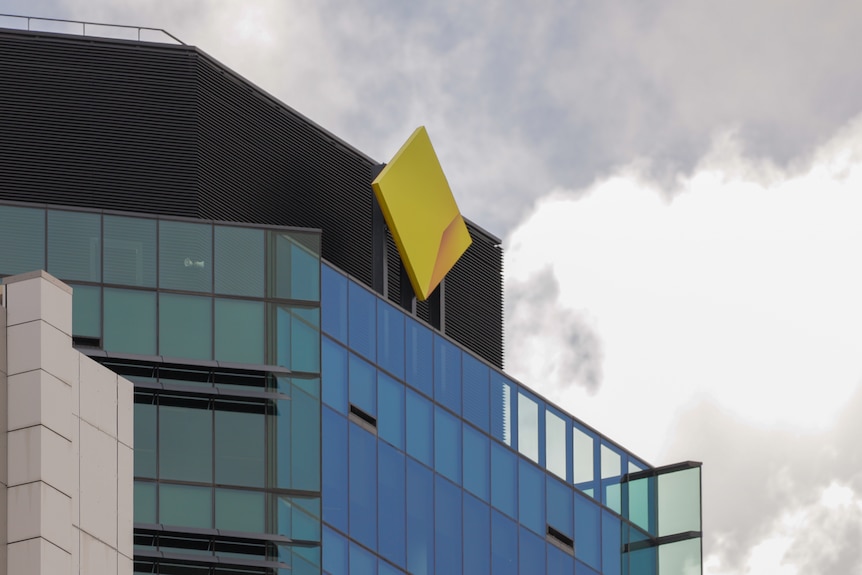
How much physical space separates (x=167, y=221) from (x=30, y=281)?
18.1 m

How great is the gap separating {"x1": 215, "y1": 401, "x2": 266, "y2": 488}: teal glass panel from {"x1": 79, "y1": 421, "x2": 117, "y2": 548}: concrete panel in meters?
15.6

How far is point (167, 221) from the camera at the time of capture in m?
58.2

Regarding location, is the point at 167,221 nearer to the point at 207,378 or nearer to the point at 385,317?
the point at 207,378

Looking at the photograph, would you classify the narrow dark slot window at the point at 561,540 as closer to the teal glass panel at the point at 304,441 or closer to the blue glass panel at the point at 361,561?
the blue glass panel at the point at 361,561

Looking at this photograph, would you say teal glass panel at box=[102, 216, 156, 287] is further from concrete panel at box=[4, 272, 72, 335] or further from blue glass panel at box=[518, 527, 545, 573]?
blue glass panel at box=[518, 527, 545, 573]

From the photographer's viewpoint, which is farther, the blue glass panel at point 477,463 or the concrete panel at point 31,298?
the blue glass panel at point 477,463

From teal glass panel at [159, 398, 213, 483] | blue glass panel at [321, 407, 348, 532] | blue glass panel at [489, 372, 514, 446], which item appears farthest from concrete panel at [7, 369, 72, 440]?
blue glass panel at [489, 372, 514, 446]

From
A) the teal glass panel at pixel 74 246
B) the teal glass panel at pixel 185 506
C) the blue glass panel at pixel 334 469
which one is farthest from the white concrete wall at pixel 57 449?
the blue glass panel at pixel 334 469

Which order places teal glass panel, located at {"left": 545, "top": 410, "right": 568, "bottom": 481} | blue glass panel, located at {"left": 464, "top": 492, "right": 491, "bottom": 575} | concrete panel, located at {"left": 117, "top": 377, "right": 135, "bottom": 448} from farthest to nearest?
1. teal glass panel, located at {"left": 545, "top": 410, "right": 568, "bottom": 481}
2. blue glass panel, located at {"left": 464, "top": 492, "right": 491, "bottom": 575}
3. concrete panel, located at {"left": 117, "top": 377, "right": 135, "bottom": 448}

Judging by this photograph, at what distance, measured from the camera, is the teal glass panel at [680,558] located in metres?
73.5

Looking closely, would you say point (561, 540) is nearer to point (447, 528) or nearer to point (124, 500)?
point (447, 528)

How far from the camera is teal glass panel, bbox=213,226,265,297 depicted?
2312 inches

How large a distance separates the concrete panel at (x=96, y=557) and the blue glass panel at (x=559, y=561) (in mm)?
30394

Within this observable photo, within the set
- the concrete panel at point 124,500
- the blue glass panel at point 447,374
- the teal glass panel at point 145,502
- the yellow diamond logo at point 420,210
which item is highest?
the yellow diamond logo at point 420,210
